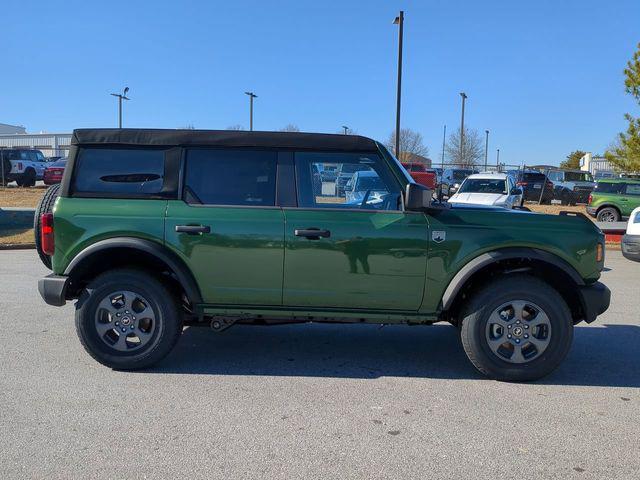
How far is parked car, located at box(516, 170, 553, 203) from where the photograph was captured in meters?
25.8

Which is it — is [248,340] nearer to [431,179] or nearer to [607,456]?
[607,456]

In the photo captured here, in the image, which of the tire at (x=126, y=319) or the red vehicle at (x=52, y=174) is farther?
the red vehicle at (x=52, y=174)

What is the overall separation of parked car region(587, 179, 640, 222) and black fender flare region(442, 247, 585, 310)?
1542 centimetres

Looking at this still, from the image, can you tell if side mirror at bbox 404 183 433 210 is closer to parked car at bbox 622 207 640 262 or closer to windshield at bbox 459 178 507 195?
parked car at bbox 622 207 640 262

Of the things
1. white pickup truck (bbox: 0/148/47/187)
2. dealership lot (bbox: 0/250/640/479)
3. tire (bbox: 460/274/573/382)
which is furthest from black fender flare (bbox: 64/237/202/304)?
white pickup truck (bbox: 0/148/47/187)

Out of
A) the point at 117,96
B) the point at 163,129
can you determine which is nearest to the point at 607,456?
the point at 163,129

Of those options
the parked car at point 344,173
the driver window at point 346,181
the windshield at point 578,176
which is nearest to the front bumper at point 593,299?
the driver window at point 346,181

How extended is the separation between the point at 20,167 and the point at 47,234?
2382 centimetres

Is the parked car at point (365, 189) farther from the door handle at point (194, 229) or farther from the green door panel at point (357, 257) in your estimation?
the door handle at point (194, 229)

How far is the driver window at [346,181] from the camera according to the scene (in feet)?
14.9

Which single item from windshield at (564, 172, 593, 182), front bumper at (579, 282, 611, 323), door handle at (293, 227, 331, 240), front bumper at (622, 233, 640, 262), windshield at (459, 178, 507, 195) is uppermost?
windshield at (564, 172, 593, 182)

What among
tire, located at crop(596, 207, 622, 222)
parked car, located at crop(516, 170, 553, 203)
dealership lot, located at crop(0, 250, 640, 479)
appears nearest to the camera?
dealership lot, located at crop(0, 250, 640, 479)

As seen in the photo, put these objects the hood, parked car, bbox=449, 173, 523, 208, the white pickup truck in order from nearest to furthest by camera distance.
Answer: the hood < parked car, bbox=449, 173, 523, 208 < the white pickup truck

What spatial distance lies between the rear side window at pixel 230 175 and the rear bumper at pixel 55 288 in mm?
1229
